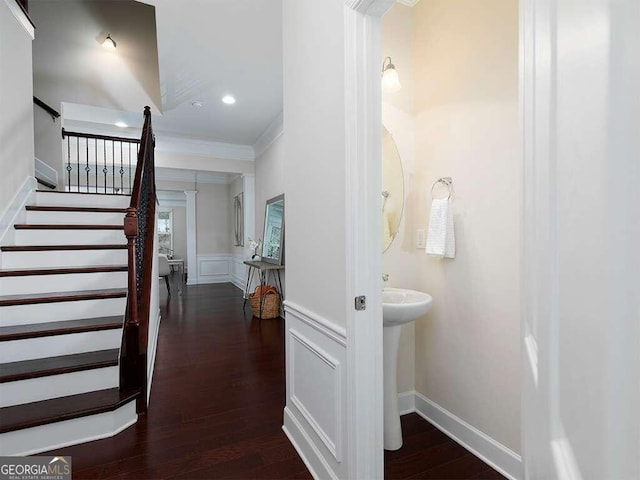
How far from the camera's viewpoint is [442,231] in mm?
1949

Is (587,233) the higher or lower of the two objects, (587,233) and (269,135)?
the lower

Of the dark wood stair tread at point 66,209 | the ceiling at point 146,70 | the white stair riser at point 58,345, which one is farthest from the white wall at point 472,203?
the dark wood stair tread at point 66,209

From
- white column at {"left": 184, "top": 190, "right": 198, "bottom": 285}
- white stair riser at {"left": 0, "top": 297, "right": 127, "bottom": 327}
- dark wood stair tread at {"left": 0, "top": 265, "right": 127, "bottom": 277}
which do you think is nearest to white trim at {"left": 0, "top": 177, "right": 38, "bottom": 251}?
dark wood stair tread at {"left": 0, "top": 265, "right": 127, "bottom": 277}

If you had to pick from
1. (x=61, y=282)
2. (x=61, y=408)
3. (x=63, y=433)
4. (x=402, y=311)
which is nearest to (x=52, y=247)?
(x=61, y=282)

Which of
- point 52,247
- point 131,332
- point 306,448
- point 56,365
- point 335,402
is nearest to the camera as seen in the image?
point 335,402

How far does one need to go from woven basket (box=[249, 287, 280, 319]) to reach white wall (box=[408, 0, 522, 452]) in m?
2.78

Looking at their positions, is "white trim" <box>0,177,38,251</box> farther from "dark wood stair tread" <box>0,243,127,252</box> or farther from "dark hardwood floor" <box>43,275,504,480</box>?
"dark hardwood floor" <box>43,275,504,480</box>

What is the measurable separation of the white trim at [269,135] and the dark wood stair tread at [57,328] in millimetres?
3311

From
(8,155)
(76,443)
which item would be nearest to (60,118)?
(8,155)

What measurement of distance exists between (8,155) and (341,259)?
3252 mm

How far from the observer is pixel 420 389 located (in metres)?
2.23

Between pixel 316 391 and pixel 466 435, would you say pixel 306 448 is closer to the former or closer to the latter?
pixel 316 391

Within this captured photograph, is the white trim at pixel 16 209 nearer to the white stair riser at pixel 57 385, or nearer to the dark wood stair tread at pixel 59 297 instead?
the dark wood stair tread at pixel 59 297

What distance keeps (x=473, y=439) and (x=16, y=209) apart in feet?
13.5
